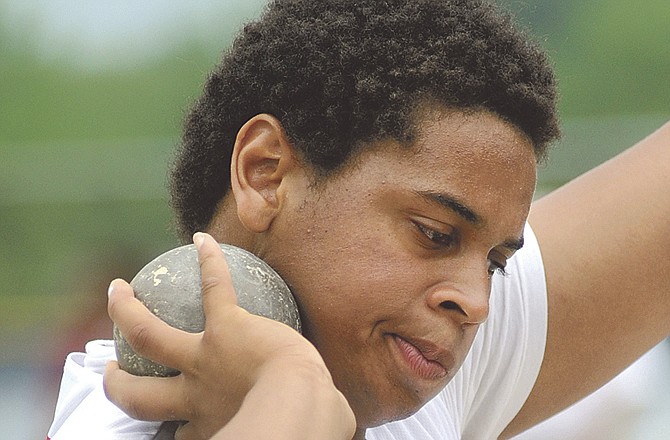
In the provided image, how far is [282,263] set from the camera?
6.86ft

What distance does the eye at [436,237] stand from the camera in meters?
2.03

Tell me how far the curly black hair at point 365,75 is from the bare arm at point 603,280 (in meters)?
0.66

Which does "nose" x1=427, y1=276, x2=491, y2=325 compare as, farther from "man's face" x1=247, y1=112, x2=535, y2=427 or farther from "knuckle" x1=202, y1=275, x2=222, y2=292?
"knuckle" x1=202, y1=275, x2=222, y2=292

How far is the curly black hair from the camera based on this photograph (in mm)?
2061

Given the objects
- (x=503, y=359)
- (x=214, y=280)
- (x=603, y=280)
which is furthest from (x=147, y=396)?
(x=603, y=280)

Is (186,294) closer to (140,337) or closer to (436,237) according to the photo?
(140,337)

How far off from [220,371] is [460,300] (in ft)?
1.46

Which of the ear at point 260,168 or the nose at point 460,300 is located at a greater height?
the ear at point 260,168

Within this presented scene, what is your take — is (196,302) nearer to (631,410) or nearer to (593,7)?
(631,410)

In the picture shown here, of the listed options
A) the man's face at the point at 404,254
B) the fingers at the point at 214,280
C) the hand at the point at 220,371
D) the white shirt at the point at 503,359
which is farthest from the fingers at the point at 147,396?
the white shirt at the point at 503,359

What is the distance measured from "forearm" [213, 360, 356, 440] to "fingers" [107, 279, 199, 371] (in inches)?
6.4

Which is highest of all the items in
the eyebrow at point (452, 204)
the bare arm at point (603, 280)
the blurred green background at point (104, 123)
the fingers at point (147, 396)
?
the blurred green background at point (104, 123)

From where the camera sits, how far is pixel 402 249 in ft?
6.61

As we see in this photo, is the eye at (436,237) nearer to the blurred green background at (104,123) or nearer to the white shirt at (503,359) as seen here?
the white shirt at (503,359)
